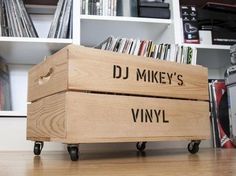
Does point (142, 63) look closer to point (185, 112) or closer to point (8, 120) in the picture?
point (185, 112)

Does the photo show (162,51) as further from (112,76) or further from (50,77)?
(50,77)

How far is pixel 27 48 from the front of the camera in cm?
141

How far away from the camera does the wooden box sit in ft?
2.73

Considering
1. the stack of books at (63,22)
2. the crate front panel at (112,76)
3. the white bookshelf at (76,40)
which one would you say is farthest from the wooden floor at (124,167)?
the stack of books at (63,22)

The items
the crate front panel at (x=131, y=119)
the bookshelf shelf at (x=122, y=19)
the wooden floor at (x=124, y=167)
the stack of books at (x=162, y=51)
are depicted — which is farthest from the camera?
the bookshelf shelf at (x=122, y=19)

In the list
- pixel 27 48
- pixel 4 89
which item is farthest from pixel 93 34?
pixel 4 89

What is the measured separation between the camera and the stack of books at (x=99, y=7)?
1422 millimetres

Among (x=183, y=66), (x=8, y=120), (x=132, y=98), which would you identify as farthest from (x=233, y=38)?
(x=8, y=120)

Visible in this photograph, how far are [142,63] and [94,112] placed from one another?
252mm

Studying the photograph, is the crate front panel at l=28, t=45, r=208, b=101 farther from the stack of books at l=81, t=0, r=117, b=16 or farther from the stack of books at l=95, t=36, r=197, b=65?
the stack of books at l=81, t=0, r=117, b=16

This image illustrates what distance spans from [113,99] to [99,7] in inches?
27.7

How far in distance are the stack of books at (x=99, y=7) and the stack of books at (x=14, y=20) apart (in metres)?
0.28

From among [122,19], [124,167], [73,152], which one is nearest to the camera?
[124,167]

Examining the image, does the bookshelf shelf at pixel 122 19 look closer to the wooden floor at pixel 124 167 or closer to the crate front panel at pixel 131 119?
the crate front panel at pixel 131 119
